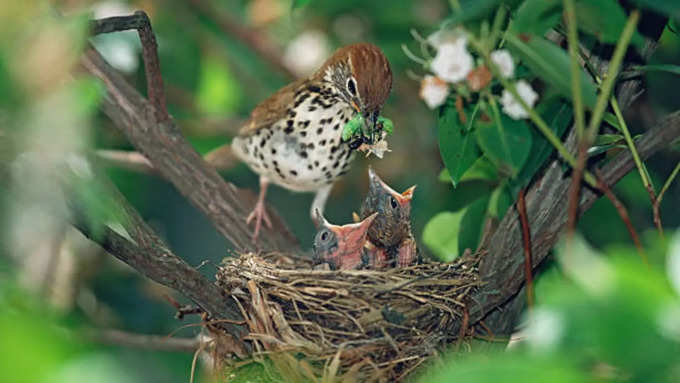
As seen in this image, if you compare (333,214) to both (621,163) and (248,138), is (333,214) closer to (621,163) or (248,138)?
(248,138)

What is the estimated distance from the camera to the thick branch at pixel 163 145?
122 inches

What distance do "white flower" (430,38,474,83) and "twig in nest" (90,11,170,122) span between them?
2.85ft

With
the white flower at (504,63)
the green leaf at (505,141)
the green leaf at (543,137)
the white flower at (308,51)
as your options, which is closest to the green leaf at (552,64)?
the white flower at (504,63)

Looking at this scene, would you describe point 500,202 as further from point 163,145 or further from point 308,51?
point 308,51

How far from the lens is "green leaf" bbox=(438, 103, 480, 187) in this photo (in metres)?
2.02

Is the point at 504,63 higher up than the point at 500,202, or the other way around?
the point at 500,202

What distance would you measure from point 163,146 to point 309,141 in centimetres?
59

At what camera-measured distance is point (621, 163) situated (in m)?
2.16

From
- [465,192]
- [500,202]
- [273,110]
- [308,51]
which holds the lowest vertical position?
[500,202]

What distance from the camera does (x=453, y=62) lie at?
1.70 meters

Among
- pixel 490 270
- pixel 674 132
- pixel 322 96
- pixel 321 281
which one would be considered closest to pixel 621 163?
pixel 674 132

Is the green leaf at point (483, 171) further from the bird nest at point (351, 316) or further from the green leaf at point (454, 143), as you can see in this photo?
the green leaf at point (454, 143)

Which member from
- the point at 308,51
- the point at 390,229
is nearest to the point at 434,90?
the point at 390,229

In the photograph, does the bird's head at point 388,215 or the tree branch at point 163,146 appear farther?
the bird's head at point 388,215
